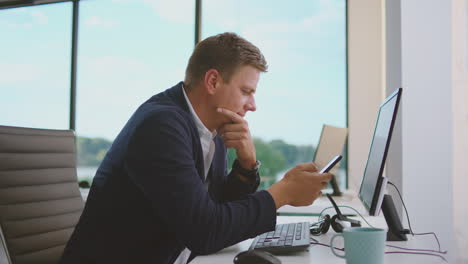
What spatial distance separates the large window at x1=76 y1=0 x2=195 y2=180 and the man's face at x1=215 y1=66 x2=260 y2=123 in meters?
3.36

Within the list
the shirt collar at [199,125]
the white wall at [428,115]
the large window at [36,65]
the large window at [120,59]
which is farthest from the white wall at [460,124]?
the large window at [36,65]

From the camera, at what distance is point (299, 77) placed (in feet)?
14.8

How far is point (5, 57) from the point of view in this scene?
5.10 meters

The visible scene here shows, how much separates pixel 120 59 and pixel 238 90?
3.98 metres

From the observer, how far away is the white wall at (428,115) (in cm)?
206

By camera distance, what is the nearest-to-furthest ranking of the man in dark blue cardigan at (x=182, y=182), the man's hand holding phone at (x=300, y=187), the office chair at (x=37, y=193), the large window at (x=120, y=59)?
the man in dark blue cardigan at (x=182, y=182), the man's hand holding phone at (x=300, y=187), the office chair at (x=37, y=193), the large window at (x=120, y=59)

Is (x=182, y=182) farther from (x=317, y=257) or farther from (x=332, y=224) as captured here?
(x=332, y=224)

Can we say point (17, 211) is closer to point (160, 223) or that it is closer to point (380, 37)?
point (160, 223)

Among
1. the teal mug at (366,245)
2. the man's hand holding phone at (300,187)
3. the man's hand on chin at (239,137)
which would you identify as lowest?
the teal mug at (366,245)

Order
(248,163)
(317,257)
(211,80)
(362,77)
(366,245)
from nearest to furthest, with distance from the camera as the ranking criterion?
(366,245), (317,257), (211,80), (248,163), (362,77)

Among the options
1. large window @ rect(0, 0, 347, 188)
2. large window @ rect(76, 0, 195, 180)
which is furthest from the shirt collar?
large window @ rect(76, 0, 195, 180)

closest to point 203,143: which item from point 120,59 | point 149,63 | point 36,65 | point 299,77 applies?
point 299,77

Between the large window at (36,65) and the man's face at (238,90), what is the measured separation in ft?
12.8

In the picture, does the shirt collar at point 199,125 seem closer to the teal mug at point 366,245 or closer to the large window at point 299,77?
the teal mug at point 366,245
